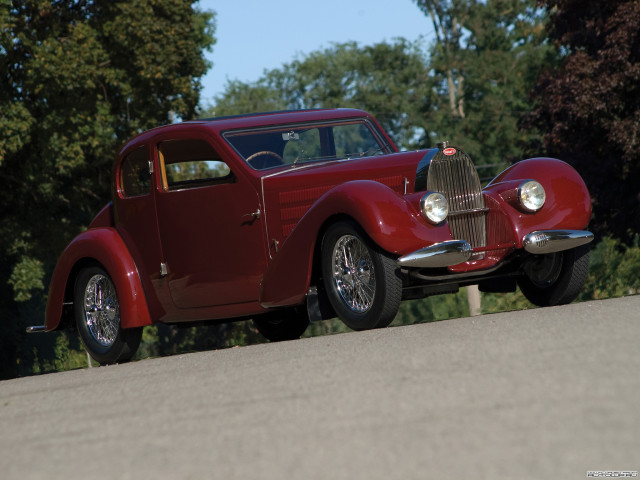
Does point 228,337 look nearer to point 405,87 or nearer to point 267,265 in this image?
point 405,87

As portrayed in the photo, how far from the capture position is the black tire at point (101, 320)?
9578 millimetres

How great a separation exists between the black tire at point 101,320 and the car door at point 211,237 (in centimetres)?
62

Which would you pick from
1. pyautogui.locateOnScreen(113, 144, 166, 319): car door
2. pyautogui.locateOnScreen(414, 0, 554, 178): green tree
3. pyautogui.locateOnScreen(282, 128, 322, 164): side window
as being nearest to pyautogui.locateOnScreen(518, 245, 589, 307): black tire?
pyautogui.locateOnScreen(282, 128, 322, 164): side window

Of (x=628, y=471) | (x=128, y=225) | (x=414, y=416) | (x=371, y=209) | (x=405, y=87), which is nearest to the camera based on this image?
(x=628, y=471)

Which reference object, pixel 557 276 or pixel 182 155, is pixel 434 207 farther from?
→ pixel 182 155

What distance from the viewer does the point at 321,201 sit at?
8047mm

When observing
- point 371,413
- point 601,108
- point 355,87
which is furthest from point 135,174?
point 355,87

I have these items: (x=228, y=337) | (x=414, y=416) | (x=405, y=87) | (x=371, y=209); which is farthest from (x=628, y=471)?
(x=405, y=87)

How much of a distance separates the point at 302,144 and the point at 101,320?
2.47 m

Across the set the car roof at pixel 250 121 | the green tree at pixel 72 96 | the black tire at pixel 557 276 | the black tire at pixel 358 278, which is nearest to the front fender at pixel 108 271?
the car roof at pixel 250 121

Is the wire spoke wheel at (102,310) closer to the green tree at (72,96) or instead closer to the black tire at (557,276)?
the black tire at (557,276)

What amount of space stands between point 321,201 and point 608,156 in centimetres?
1675

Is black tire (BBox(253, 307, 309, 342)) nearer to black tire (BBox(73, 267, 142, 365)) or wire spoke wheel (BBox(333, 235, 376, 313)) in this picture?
black tire (BBox(73, 267, 142, 365))

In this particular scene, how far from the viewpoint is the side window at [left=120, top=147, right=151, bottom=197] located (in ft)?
32.2
